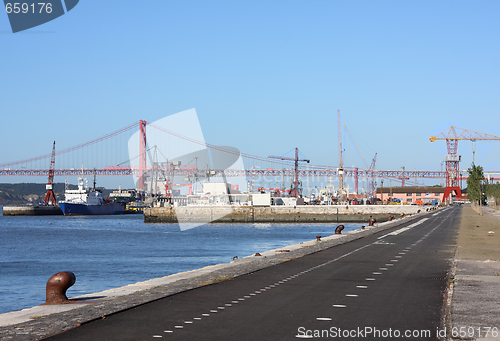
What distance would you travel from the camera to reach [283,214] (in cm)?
11569

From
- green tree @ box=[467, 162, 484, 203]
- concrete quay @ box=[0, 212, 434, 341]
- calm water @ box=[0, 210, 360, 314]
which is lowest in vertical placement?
calm water @ box=[0, 210, 360, 314]

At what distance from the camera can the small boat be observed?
170 metres

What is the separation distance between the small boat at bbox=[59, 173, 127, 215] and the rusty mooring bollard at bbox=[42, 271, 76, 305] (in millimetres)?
162600

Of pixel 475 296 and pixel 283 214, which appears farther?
pixel 283 214

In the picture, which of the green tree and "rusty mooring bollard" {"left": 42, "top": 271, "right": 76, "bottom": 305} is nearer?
"rusty mooring bollard" {"left": 42, "top": 271, "right": 76, "bottom": 305}

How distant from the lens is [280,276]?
1906 cm
